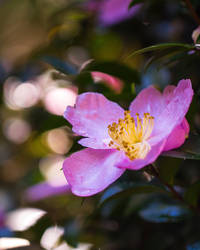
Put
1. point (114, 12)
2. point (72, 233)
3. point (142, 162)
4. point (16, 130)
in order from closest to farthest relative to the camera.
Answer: point (142, 162) < point (72, 233) < point (114, 12) < point (16, 130)

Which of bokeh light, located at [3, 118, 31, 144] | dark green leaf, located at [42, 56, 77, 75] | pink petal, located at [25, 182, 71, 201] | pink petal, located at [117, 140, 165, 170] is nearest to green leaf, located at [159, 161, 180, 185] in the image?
pink petal, located at [117, 140, 165, 170]

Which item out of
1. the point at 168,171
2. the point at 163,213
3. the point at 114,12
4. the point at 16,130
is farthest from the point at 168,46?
the point at 16,130

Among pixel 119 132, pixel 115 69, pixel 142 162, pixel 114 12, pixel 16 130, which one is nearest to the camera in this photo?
pixel 142 162

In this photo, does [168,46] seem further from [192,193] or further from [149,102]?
[192,193]

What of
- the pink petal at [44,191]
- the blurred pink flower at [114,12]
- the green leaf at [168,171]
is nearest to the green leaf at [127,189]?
the green leaf at [168,171]

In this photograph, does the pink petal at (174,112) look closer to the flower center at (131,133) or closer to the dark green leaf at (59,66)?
the flower center at (131,133)

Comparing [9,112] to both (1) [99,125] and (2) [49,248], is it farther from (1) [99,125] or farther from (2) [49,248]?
(1) [99,125]

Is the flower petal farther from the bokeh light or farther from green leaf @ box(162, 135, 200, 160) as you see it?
the bokeh light
